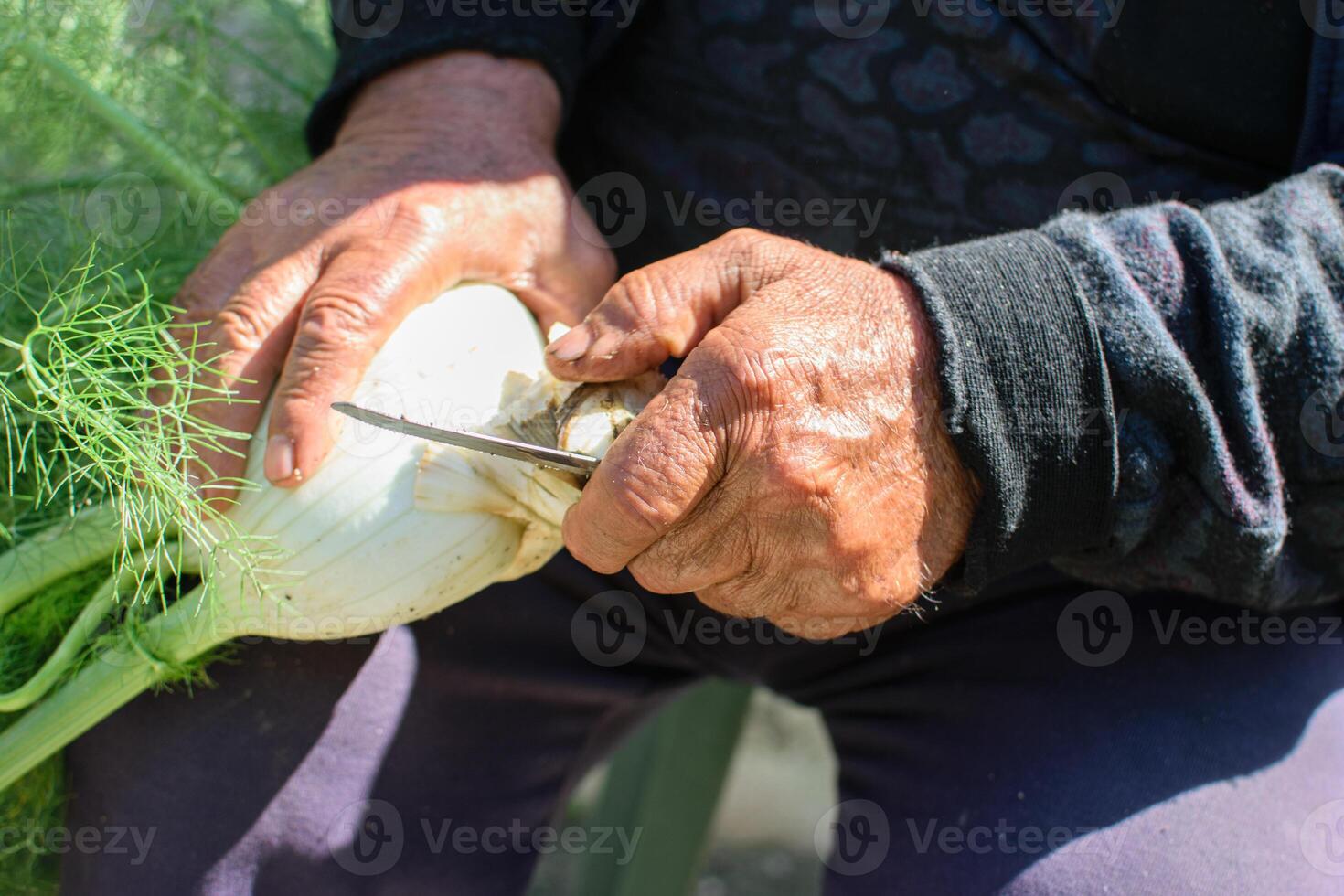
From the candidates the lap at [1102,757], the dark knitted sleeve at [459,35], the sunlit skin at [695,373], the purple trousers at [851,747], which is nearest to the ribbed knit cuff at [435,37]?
the dark knitted sleeve at [459,35]

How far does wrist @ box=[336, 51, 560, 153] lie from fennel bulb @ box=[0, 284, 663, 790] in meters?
0.25

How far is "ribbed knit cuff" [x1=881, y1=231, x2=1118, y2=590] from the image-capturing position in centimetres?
84

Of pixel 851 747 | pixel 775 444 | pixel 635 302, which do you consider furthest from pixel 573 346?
pixel 851 747

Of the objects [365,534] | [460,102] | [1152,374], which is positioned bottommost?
[365,534]

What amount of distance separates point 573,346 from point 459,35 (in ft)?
1.66

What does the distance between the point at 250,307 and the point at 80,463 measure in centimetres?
23

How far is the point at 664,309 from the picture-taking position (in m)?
0.86

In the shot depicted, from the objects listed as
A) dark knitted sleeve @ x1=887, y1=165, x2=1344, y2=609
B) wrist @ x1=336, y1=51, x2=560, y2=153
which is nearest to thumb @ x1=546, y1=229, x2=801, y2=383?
dark knitted sleeve @ x1=887, y1=165, x2=1344, y2=609

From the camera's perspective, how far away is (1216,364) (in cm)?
87

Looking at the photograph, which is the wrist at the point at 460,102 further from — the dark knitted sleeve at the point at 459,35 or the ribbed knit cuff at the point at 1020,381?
the ribbed knit cuff at the point at 1020,381

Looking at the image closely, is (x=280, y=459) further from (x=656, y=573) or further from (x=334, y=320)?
(x=656, y=573)

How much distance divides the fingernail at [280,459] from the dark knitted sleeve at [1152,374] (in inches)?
21.1

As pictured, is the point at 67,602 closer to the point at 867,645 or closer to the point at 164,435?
the point at 164,435

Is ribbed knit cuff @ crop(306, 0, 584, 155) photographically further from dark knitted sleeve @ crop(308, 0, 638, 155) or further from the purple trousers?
the purple trousers
